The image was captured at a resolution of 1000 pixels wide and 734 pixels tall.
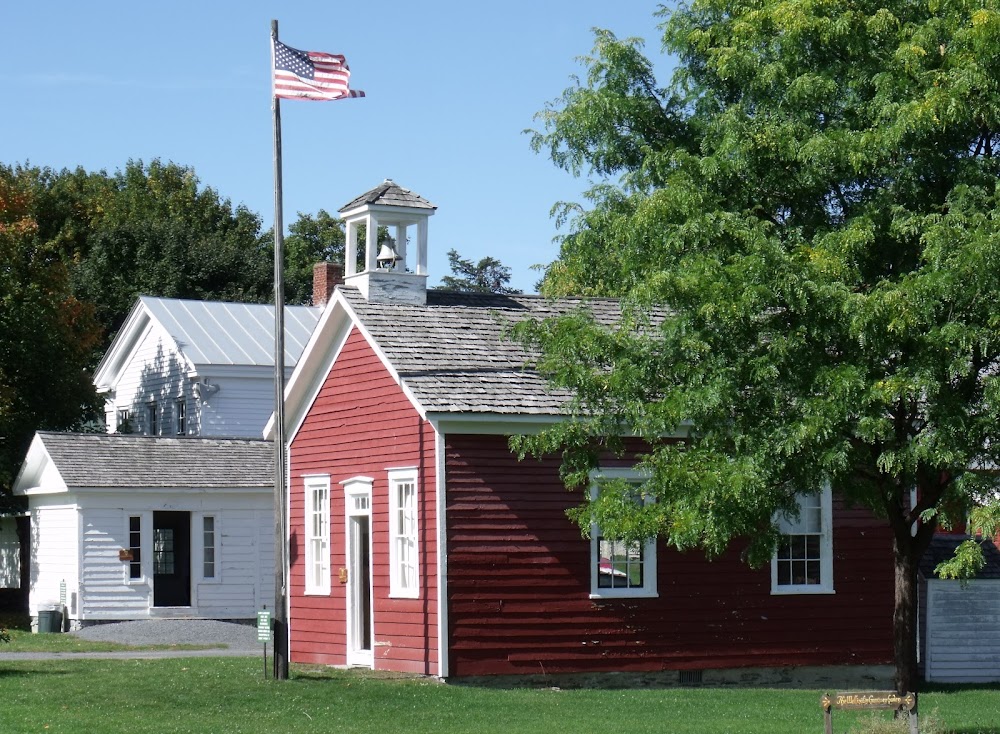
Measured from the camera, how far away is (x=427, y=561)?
2302 centimetres

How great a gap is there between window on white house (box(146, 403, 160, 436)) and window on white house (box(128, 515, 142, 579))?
1175 centimetres

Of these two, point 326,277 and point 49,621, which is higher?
point 326,277

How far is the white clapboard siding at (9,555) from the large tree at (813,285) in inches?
1038


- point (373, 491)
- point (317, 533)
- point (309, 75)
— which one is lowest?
point (317, 533)

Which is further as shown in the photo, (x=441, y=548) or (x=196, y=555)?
(x=196, y=555)

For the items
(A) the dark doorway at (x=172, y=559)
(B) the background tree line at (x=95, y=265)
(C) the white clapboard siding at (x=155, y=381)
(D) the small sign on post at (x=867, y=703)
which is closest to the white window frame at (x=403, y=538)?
(D) the small sign on post at (x=867, y=703)

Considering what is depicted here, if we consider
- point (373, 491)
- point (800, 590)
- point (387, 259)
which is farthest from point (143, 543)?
point (800, 590)

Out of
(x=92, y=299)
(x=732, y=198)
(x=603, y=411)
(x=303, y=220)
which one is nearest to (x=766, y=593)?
(x=603, y=411)

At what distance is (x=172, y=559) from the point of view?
3675cm

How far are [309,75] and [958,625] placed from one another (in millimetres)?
13427

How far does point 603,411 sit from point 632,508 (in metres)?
1.27

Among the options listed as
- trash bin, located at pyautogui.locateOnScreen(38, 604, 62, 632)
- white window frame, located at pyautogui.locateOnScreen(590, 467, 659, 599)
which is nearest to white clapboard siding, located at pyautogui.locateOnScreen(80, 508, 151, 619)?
trash bin, located at pyautogui.locateOnScreen(38, 604, 62, 632)

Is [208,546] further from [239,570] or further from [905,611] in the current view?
[905,611]

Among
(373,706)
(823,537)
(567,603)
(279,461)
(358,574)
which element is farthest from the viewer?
(358,574)
